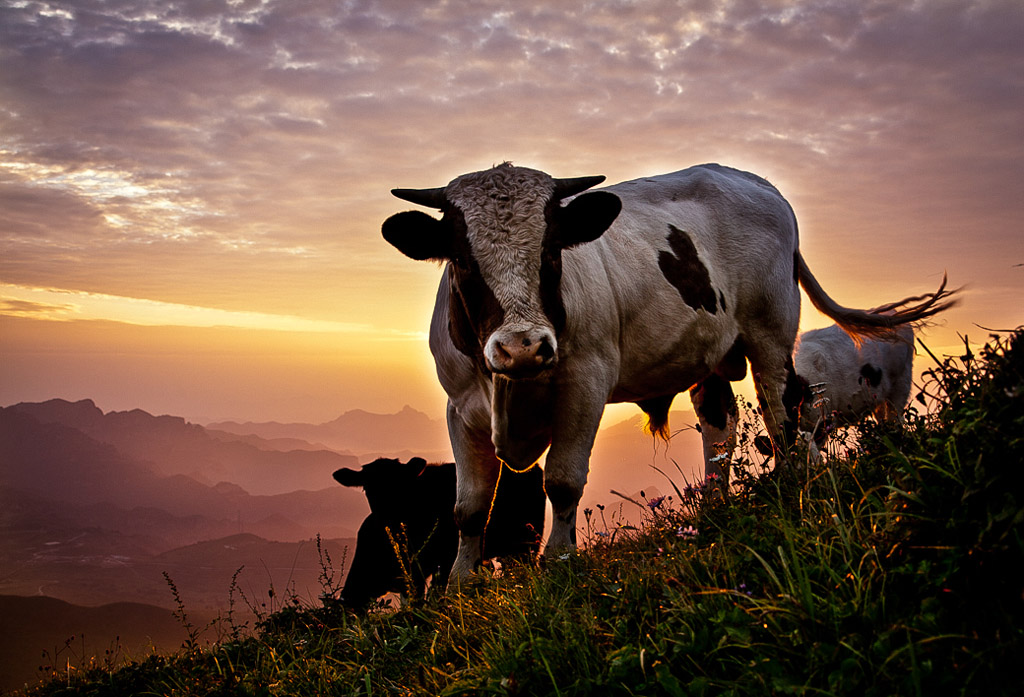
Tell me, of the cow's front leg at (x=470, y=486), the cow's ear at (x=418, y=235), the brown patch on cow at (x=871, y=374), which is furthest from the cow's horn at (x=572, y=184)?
the brown patch on cow at (x=871, y=374)

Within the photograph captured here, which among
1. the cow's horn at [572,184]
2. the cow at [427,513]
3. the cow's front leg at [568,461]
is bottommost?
the cow at [427,513]

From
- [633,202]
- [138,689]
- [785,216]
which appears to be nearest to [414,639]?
[138,689]

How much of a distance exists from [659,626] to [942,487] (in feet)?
3.68

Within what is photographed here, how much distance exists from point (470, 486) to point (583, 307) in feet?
5.72

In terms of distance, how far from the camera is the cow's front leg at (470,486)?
6039mm

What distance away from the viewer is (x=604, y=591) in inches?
141

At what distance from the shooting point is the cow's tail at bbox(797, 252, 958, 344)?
26.0ft

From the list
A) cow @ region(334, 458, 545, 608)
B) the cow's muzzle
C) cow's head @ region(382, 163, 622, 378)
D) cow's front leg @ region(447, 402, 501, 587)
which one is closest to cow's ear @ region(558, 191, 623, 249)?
cow's head @ region(382, 163, 622, 378)

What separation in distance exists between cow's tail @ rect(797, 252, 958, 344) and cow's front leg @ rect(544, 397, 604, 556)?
A: 414 cm

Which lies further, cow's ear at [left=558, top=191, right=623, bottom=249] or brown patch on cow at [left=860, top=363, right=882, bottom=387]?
brown patch on cow at [left=860, top=363, right=882, bottom=387]

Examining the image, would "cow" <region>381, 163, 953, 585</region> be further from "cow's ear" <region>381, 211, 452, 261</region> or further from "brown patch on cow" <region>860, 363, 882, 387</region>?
"brown patch on cow" <region>860, 363, 882, 387</region>

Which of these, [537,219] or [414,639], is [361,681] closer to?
[414,639]

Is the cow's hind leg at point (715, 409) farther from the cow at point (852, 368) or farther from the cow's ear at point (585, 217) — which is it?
the cow at point (852, 368)

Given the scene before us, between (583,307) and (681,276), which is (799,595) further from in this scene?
(681,276)
